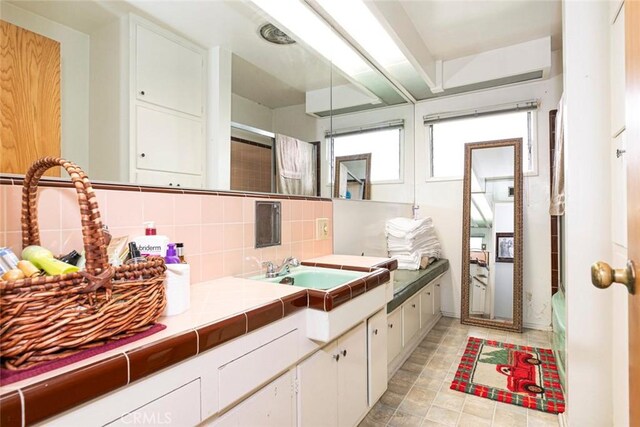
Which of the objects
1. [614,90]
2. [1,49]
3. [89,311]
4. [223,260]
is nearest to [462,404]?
[223,260]

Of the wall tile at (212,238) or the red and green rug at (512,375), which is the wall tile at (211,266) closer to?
the wall tile at (212,238)

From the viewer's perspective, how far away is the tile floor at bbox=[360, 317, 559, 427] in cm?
184

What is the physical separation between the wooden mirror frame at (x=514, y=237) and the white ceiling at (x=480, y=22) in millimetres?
947

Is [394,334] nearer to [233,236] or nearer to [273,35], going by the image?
[233,236]

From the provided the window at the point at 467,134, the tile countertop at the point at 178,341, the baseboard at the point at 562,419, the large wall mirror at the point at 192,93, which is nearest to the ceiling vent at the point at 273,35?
the large wall mirror at the point at 192,93

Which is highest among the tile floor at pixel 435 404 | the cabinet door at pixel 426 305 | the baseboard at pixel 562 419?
the cabinet door at pixel 426 305

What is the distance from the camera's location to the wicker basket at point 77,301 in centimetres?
56

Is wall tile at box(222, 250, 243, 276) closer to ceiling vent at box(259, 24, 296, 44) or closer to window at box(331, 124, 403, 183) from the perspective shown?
ceiling vent at box(259, 24, 296, 44)

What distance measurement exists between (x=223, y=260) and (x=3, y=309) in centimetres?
95

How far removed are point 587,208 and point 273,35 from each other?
6.23ft

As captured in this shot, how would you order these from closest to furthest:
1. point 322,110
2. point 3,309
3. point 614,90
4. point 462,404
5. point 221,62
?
point 3,309 < point 614,90 < point 221,62 < point 462,404 < point 322,110

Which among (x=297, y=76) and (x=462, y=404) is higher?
(x=297, y=76)

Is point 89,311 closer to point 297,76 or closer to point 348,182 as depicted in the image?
point 297,76

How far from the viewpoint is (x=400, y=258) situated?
3156mm
